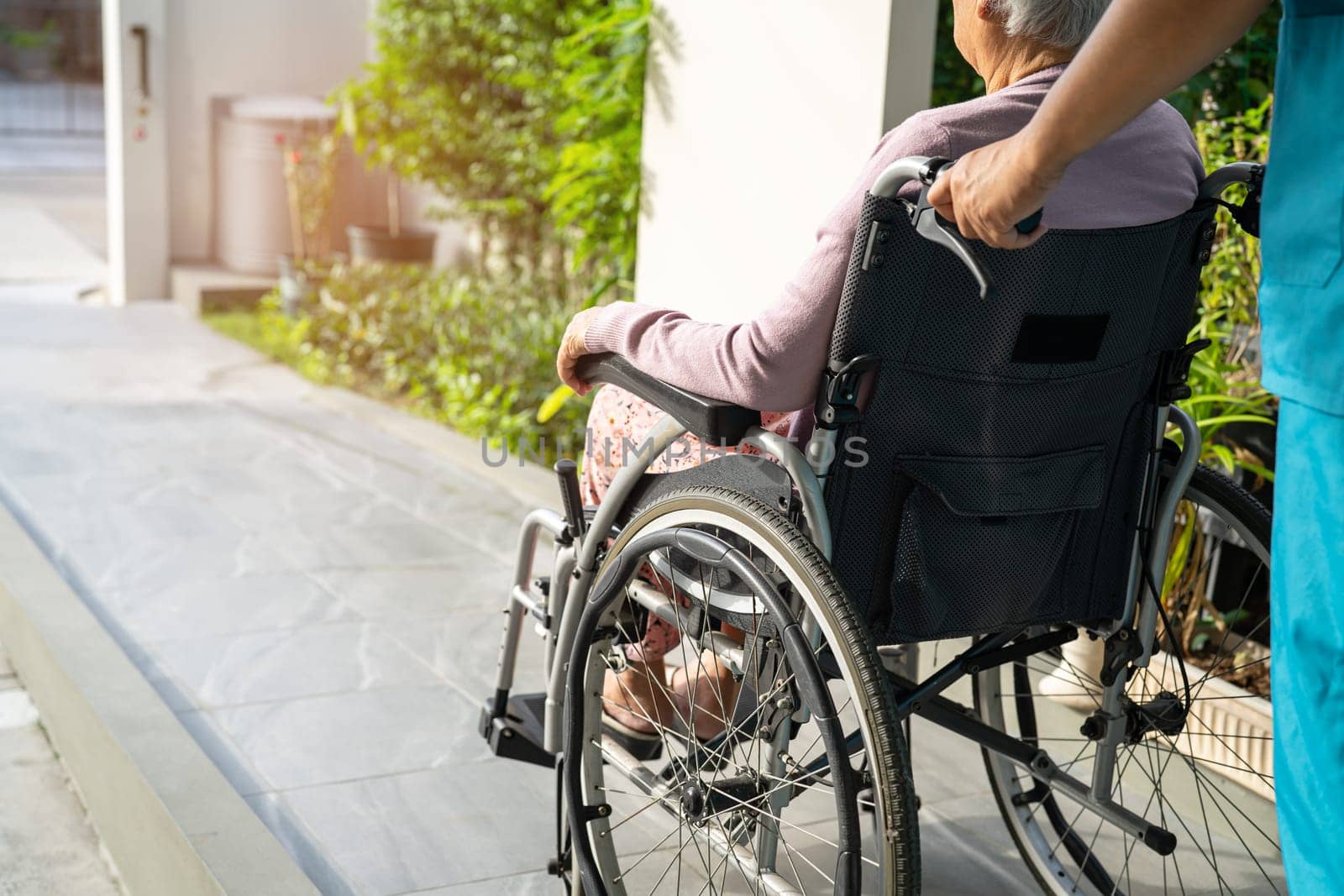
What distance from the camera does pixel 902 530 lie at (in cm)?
153

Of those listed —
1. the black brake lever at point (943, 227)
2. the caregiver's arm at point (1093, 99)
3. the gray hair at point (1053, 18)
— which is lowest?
the black brake lever at point (943, 227)

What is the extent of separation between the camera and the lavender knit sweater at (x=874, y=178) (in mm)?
1478

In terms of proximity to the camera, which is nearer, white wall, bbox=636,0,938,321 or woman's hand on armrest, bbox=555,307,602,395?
woman's hand on armrest, bbox=555,307,602,395

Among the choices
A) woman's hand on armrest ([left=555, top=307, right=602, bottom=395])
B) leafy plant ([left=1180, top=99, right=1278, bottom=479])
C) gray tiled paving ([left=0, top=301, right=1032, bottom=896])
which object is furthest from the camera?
leafy plant ([left=1180, top=99, right=1278, bottom=479])

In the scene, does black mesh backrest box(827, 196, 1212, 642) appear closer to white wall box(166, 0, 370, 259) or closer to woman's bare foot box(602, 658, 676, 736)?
woman's bare foot box(602, 658, 676, 736)

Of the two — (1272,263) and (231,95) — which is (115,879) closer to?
(1272,263)

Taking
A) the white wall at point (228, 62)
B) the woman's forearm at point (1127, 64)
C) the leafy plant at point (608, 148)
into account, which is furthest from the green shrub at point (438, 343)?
the woman's forearm at point (1127, 64)

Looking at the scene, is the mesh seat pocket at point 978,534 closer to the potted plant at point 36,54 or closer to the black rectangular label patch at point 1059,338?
the black rectangular label patch at point 1059,338

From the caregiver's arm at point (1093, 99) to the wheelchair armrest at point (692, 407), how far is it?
369 millimetres

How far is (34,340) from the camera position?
601 centimetres

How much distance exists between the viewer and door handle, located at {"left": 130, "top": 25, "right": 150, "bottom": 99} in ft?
22.9

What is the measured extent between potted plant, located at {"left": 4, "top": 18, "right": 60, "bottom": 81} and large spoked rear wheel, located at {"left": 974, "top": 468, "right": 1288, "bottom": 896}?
2215 cm

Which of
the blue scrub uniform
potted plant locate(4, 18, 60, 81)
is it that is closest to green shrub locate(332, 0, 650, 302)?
the blue scrub uniform

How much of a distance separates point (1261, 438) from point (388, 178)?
549 cm
